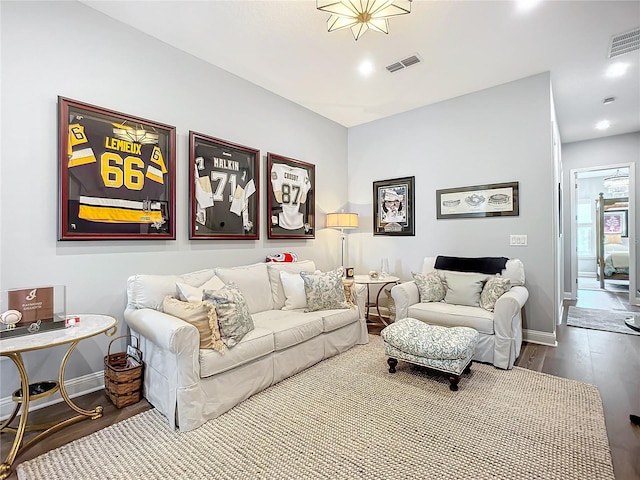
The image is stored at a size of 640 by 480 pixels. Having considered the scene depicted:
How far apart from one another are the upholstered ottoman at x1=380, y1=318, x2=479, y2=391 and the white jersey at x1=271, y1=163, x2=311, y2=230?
1953mm

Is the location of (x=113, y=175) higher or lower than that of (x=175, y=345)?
higher

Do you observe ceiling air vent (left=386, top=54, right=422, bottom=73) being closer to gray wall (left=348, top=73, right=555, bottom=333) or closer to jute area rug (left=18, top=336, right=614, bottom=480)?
gray wall (left=348, top=73, right=555, bottom=333)

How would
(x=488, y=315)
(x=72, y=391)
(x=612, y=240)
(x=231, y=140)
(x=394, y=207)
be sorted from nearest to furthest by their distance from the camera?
(x=72, y=391), (x=488, y=315), (x=231, y=140), (x=394, y=207), (x=612, y=240)

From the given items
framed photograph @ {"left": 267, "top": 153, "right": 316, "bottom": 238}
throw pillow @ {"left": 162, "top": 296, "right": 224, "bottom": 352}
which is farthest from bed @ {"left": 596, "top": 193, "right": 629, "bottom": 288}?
throw pillow @ {"left": 162, "top": 296, "right": 224, "bottom": 352}

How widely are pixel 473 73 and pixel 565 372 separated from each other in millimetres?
3080

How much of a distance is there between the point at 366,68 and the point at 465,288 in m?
2.52

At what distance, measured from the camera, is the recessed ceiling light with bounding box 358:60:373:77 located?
10.8ft

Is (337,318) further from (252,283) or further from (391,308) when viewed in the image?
(391,308)

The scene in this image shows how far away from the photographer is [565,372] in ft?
9.01

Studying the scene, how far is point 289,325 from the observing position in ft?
8.75

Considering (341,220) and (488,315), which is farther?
(341,220)

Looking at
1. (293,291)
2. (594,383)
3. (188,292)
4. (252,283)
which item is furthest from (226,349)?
(594,383)

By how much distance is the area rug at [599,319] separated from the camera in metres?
3.99

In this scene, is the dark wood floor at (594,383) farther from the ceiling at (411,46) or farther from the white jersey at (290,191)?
the ceiling at (411,46)
